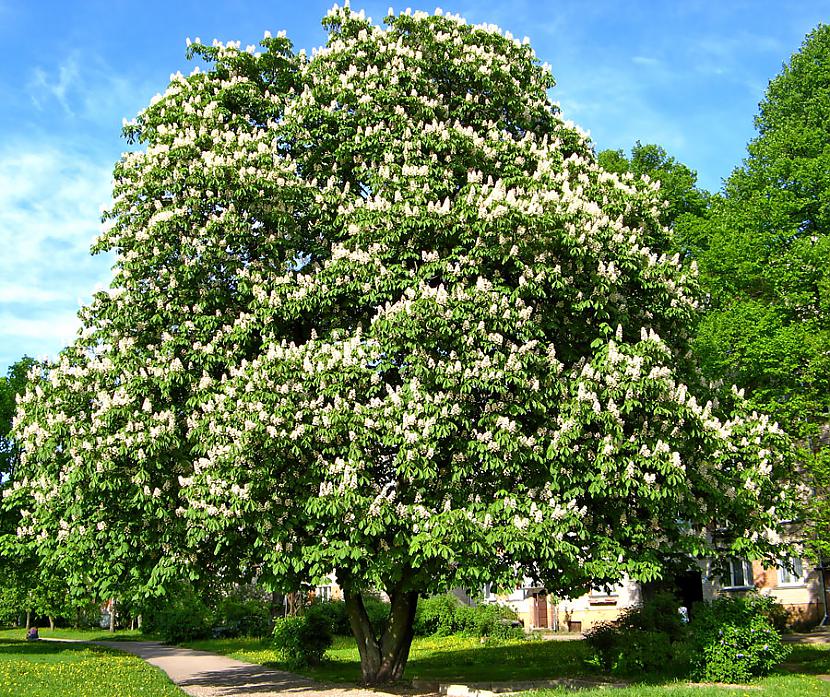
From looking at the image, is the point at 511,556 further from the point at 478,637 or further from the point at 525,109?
the point at 478,637

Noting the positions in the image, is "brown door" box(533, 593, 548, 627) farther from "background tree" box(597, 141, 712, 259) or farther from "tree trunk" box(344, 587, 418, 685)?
"tree trunk" box(344, 587, 418, 685)

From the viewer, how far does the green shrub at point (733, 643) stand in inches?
696

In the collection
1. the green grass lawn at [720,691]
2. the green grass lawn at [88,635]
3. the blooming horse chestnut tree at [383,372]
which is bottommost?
the green grass lawn at [88,635]

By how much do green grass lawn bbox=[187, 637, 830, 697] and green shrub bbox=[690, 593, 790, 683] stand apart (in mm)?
489

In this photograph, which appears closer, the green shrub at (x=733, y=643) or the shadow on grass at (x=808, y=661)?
the green shrub at (x=733, y=643)

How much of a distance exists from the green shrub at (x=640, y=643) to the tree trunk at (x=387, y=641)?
487cm

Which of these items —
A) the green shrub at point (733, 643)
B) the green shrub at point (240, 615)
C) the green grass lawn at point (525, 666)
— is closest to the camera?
the green grass lawn at point (525, 666)

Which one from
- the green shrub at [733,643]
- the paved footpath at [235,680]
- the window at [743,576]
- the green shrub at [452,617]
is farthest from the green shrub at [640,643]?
the window at [743,576]

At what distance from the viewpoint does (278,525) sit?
15.1m

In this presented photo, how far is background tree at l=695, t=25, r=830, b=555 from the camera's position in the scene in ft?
82.0

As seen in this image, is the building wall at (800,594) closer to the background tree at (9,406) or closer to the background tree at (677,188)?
the background tree at (677,188)

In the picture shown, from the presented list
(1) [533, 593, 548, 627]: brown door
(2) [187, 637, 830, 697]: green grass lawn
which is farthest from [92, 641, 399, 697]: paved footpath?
(1) [533, 593, 548, 627]: brown door

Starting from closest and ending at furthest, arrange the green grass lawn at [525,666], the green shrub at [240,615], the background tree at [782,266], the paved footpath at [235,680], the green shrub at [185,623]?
the green grass lawn at [525,666] → the paved footpath at [235,680] → the background tree at [782,266] → the green shrub at [185,623] → the green shrub at [240,615]

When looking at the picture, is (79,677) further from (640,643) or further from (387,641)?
(640,643)
